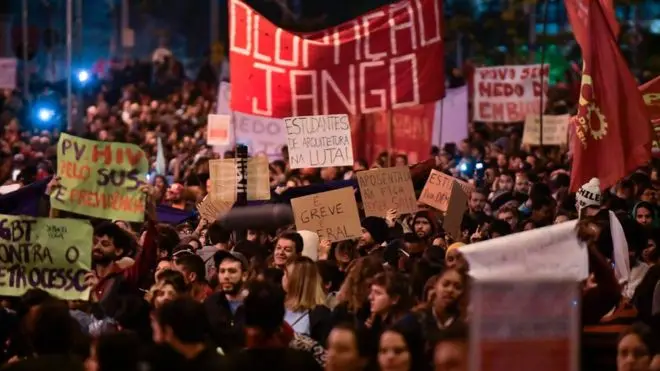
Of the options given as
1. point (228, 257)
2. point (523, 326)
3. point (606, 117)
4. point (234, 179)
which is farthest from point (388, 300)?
point (234, 179)

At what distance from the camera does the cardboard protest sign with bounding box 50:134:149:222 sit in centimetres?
1233

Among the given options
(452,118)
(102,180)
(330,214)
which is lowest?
(330,214)

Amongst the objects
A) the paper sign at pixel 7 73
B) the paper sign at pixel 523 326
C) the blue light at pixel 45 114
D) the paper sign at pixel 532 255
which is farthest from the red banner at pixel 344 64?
the paper sign at pixel 7 73

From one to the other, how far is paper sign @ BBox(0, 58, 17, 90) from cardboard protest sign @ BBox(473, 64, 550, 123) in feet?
36.4

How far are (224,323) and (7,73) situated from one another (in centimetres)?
2577

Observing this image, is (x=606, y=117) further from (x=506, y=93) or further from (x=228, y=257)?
(x=506, y=93)

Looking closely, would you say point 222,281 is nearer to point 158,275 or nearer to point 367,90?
point 158,275

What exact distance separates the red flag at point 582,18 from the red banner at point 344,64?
11.5 ft

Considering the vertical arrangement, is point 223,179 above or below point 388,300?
above

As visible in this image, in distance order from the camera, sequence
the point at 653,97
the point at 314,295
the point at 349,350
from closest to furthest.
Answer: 1. the point at 349,350
2. the point at 314,295
3. the point at 653,97

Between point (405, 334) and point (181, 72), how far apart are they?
33504 millimetres

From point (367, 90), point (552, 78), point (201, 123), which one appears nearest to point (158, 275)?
point (367, 90)

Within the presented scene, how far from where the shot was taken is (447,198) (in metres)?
16.7

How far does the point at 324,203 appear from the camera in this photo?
1504cm
